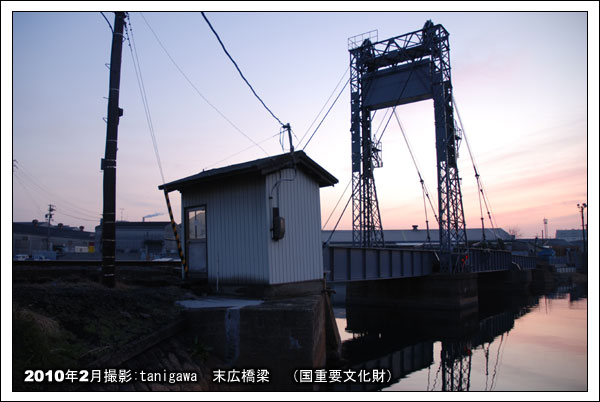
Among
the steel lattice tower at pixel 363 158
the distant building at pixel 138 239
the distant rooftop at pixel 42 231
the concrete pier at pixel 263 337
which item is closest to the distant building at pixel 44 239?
the distant rooftop at pixel 42 231

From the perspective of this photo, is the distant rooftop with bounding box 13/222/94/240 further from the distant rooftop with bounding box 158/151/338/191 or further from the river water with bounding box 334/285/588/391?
the distant rooftop with bounding box 158/151/338/191

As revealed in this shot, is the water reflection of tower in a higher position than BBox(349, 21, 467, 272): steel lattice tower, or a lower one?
lower

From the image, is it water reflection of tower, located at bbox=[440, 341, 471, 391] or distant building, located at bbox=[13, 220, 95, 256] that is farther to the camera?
distant building, located at bbox=[13, 220, 95, 256]

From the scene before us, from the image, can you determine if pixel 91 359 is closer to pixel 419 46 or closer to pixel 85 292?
pixel 85 292

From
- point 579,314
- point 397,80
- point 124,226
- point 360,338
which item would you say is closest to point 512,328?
point 579,314

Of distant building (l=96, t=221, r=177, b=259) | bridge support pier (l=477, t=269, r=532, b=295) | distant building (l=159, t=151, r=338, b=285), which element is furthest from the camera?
distant building (l=96, t=221, r=177, b=259)

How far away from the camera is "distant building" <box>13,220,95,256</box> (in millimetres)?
73750

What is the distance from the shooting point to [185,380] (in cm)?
888

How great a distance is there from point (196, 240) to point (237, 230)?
2187mm

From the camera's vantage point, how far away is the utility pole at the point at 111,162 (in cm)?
1425

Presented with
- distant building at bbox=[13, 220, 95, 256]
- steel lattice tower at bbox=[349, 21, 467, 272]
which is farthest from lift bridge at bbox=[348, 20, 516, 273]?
distant building at bbox=[13, 220, 95, 256]

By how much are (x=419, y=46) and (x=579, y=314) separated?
2334 cm

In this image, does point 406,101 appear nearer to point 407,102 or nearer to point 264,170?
→ point 407,102

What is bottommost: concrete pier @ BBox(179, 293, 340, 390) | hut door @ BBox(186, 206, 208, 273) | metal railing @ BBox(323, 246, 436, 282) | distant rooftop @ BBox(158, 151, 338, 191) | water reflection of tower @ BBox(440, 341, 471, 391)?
water reflection of tower @ BBox(440, 341, 471, 391)
